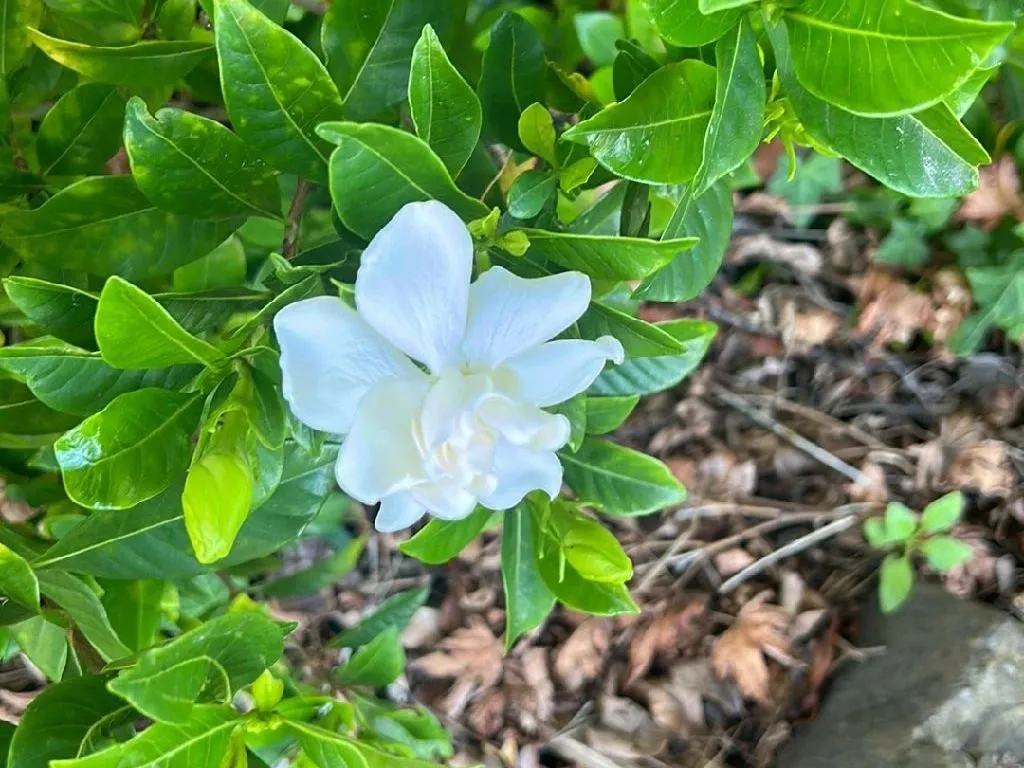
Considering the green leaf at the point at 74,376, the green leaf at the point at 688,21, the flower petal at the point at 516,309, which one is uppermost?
the green leaf at the point at 688,21

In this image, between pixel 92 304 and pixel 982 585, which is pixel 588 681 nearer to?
pixel 982 585

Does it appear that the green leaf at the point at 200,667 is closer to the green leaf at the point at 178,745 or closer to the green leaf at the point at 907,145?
the green leaf at the point at 178,745

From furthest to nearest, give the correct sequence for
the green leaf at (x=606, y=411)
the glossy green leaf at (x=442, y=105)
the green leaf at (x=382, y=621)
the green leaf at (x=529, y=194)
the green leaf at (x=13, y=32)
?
the green leaf at (x=382, y=621) < the green leaf at (x=606, y=411) < the green leaf at (x=13, y=32) < the green leaf at (x=529, y=194) < the glossy green leaf at (x=442, y=105)

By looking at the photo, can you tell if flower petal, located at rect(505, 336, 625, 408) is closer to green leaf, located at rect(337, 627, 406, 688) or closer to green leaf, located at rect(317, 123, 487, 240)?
green leaf, located at rect(317, 123, 487, 240)

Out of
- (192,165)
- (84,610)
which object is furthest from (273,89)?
(84,610)

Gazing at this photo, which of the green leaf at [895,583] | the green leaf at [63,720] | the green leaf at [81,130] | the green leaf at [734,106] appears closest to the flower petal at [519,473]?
the green leaf at [734,106]

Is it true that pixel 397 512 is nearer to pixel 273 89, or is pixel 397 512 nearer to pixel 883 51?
pixel 273 89
